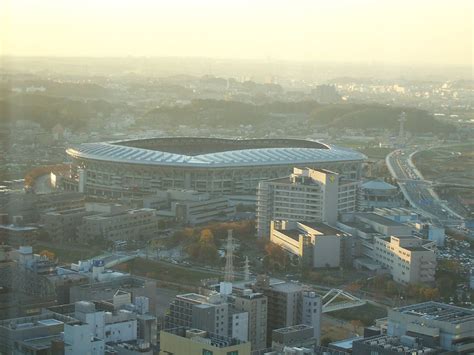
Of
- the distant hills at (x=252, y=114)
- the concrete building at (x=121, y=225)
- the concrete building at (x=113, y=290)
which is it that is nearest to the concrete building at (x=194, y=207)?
the concrete building at (x=121, y=225)

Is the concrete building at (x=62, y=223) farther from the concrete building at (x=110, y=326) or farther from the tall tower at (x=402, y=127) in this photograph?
the tall tower at (x=402, y=127)

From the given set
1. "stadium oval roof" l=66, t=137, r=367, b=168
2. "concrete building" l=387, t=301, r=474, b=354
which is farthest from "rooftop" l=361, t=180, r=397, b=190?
"concrete building" l=387, t=301, r=474, b=354

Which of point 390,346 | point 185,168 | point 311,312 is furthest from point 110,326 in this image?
point 185,168

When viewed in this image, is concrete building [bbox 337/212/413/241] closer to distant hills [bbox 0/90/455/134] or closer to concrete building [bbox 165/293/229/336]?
concrete building [bbox 165/293/229/336]

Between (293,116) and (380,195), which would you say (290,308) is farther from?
(293,116)

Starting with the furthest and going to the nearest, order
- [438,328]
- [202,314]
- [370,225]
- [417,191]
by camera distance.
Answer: [417,191]
[370,225]
[202,314]
[438,328]

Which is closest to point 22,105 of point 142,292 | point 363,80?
point 142,292
